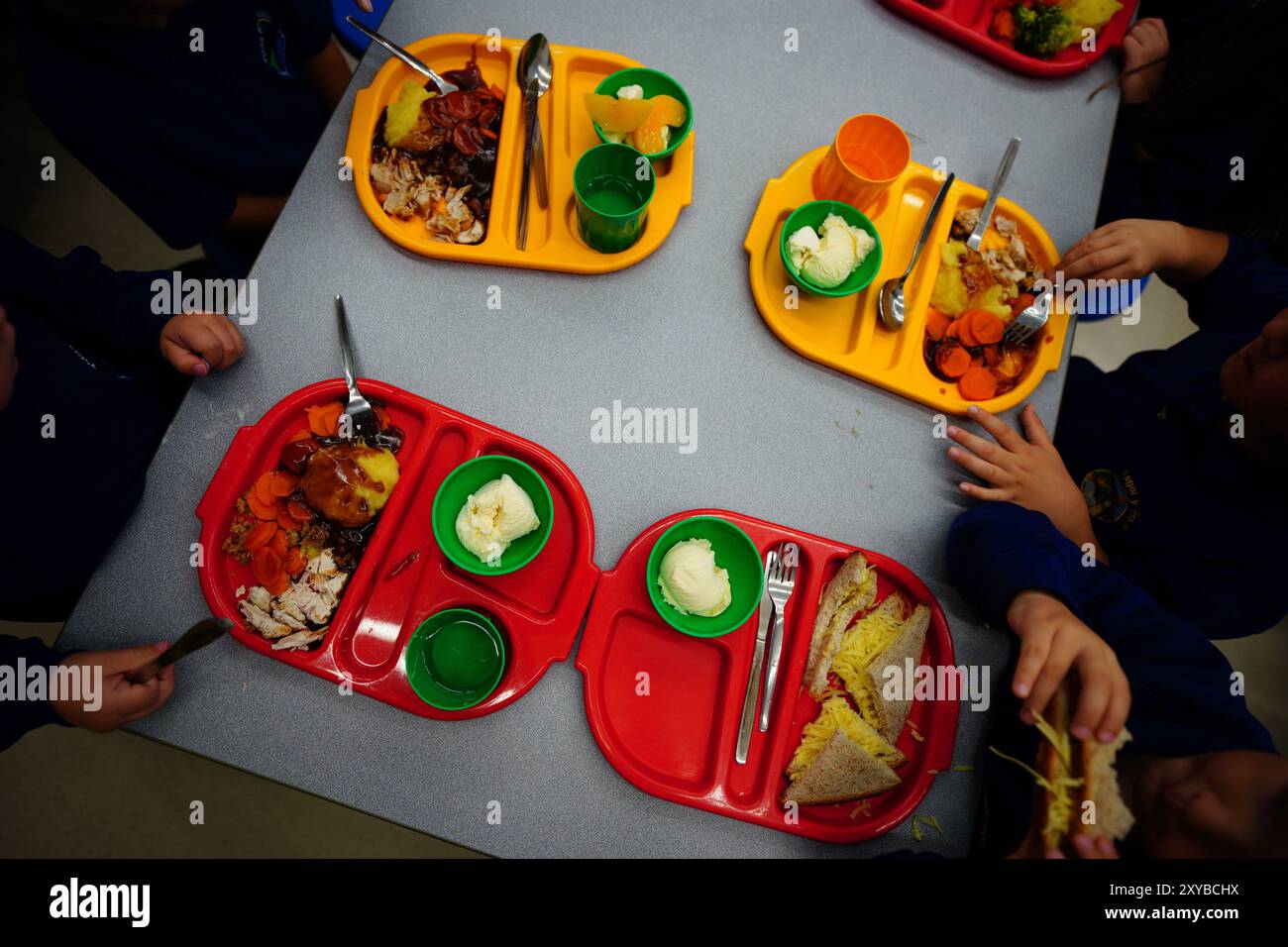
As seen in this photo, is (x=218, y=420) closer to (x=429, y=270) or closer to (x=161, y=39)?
(x=429, y=270)

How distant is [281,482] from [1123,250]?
6.65ft

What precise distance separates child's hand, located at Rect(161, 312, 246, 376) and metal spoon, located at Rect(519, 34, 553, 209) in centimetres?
76

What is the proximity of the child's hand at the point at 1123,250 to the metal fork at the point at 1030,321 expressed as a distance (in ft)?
0.46

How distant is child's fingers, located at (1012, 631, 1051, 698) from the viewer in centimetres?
121

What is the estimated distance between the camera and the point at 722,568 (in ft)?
4.64

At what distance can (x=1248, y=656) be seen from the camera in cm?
274

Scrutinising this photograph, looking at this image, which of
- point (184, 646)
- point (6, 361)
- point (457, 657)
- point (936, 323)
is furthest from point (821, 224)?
point (6, 361)

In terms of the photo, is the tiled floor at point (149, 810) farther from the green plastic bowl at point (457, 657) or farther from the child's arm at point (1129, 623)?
the child's arm at point (1129, 623)

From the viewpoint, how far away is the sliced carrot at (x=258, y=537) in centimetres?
137

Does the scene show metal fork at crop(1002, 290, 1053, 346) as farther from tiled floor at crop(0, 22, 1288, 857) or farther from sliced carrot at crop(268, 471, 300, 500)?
tiled floor at crop(0, 22, 1288, 857)

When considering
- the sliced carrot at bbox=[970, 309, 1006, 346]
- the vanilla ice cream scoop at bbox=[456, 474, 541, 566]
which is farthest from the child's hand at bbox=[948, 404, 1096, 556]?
the vanilla ice cream scoop at bbox=[456, 474, 541, 566]

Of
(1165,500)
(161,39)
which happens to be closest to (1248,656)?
(1165,500)

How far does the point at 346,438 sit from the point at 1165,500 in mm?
1958

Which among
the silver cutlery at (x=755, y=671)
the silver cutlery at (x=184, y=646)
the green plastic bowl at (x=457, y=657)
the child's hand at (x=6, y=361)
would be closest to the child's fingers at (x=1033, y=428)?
the silver cutlery at (x=755, y=671)
